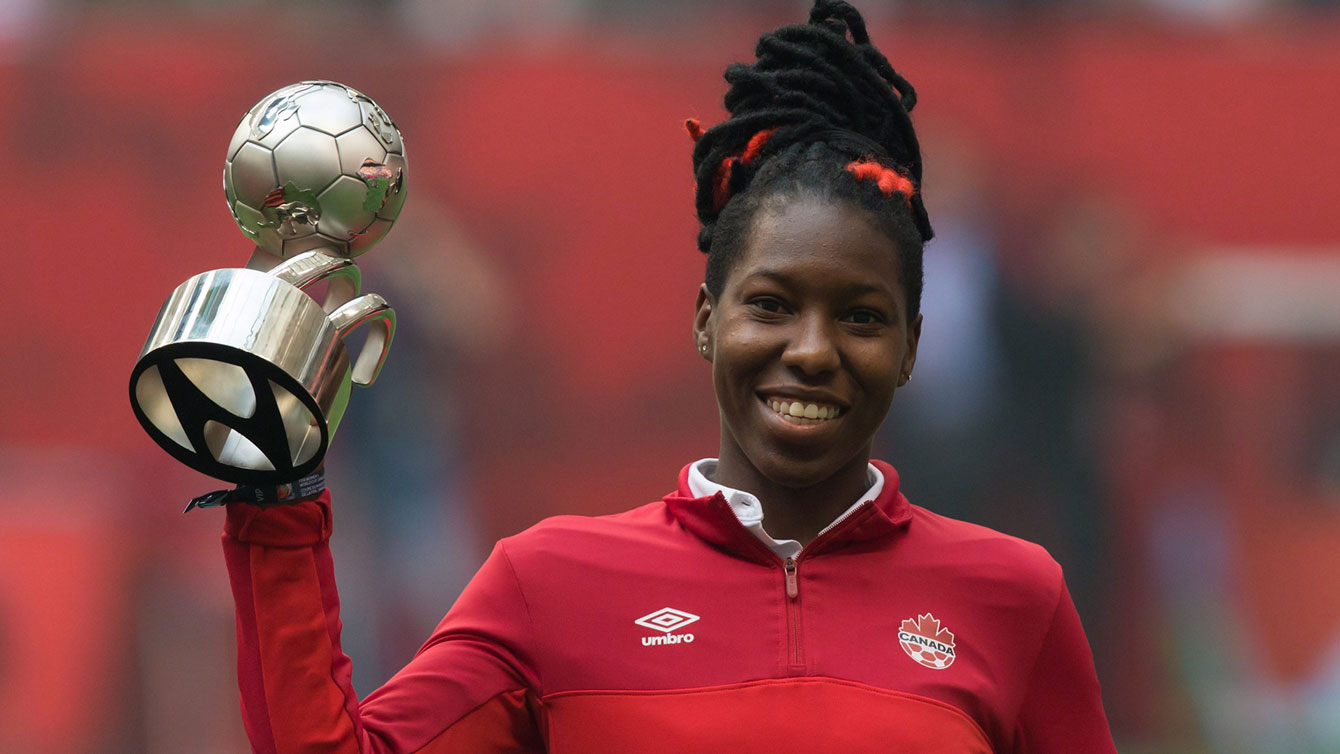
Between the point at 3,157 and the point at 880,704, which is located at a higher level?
the point at 3,157

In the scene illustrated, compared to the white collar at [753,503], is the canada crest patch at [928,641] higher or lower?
lower

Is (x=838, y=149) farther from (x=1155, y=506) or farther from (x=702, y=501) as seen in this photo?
(x=1155, y=506)

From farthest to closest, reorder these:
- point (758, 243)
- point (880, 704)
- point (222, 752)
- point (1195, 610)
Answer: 1. point (1195, 610)
2. point (222, 752)
3. point (758, 243)
4. point (880, 704)

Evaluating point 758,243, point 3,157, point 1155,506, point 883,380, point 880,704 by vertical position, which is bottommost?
point 1155,506

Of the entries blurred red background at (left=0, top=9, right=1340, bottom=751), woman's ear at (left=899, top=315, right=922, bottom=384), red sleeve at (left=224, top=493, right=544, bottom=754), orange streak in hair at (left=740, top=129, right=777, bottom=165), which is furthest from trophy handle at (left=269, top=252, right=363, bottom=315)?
blurred red background at (left=0, top=9, right=1340, bottom=751)

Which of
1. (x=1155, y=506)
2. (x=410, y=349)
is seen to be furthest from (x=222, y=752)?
(x=1155, y=506)

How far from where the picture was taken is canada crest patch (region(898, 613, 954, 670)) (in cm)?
187

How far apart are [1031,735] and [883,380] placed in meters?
0.50

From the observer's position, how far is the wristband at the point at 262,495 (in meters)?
1.55

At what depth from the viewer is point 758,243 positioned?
1.93 meters

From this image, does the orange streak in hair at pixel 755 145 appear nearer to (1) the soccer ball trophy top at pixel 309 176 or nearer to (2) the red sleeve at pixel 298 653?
(1) the soccer ball trophy top at pixel 309 176

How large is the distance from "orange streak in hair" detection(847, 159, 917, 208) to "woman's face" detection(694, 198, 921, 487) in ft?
0.21

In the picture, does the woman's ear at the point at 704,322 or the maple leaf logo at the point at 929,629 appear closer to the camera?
the maple leaf logo at the point at 929,629

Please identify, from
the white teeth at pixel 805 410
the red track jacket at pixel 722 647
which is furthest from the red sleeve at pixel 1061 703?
the white teeth at pixel 805 410
